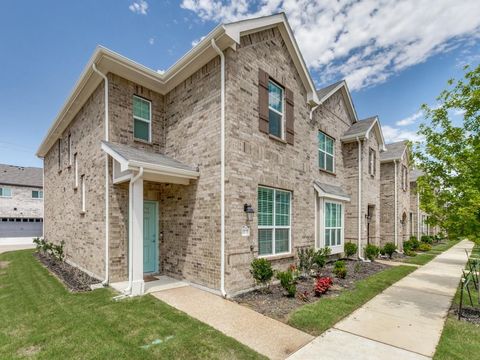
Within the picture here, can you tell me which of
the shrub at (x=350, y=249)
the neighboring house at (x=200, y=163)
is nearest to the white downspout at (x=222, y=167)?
the neighboring house at (x=200, y=163)

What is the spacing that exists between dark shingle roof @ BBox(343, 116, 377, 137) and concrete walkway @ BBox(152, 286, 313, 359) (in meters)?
11.5

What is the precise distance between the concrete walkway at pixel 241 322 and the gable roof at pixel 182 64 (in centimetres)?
656

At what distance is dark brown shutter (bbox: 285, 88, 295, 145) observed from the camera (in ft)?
30.2

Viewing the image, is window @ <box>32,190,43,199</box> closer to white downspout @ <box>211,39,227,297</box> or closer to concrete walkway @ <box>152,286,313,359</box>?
concrete walkway @ <box>152,286,313,359</box>

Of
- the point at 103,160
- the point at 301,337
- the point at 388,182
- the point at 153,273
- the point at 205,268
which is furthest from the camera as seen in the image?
the point at 388,182

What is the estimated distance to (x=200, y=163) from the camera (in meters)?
7.69

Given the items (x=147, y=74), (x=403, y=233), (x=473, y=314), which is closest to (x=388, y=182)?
(x=403, y=233)

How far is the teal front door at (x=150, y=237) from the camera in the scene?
8625 millimetres

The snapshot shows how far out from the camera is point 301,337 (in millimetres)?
4562

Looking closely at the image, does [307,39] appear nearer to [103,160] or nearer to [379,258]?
[103,160]

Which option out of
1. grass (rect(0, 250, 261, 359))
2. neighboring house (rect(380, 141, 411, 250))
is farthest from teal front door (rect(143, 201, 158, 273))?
neighboring house (rect(380, 141, 411, 250))

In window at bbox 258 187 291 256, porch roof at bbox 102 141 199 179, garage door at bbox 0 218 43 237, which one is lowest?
garage door at bbox 0 218 43 237

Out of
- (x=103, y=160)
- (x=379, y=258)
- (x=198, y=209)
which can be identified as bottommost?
(x=379, y=258)

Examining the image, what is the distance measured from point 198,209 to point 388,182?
1594 cm
